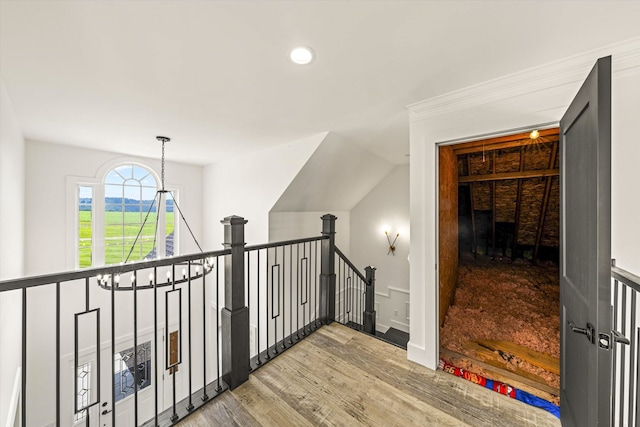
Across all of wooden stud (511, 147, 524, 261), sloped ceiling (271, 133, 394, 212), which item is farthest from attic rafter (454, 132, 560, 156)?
sloped ceiling (271, 133, 394, 212)

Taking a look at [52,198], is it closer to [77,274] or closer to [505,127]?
[77,274]

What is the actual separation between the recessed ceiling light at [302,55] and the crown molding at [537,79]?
1182mm

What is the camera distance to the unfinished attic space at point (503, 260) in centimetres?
263

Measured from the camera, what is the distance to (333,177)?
13.6 ft

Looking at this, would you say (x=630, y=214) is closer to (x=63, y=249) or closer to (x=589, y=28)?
(x=589, y=28)

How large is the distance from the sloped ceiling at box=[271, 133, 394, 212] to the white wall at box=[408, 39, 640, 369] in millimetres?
1365

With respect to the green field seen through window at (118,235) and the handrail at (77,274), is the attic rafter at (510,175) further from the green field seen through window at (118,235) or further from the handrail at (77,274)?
the green field seen through window at (118,235)

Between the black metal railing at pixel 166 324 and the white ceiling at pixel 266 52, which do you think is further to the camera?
the black metal railing at pixel 166 324

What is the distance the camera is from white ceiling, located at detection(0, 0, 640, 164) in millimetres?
1290

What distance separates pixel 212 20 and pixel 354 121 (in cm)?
179

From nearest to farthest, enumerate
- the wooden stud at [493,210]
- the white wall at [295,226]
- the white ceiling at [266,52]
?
the white ceiling at [266,52] → the wooden stud at [493,210] → the white wall at [295,226]

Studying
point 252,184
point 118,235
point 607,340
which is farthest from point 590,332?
point 118,235

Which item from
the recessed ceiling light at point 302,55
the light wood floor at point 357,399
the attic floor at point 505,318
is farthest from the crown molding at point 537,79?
the attic floor at point 505,318

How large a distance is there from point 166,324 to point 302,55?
188cm
